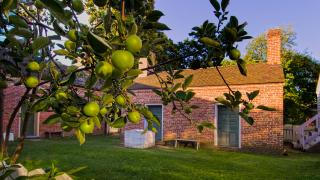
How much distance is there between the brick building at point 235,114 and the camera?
1852 cm

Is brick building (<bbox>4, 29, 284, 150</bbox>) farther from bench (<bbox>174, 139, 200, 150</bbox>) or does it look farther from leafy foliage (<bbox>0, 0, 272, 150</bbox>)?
leafy foliage (<bbox>0, 0, 272, 150</bbox>)

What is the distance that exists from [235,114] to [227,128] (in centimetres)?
224

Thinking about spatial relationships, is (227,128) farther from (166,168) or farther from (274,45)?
(166,168)

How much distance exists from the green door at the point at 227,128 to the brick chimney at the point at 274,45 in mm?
4415

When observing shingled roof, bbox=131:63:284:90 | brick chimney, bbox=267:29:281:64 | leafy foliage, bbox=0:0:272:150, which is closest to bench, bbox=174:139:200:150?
shingled roof, bbox=131:63:284:90

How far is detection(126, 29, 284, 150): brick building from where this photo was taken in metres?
18.5

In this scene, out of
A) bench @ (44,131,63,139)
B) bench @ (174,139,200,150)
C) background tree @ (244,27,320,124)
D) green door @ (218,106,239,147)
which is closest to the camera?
green door @ (218,106,239,147)

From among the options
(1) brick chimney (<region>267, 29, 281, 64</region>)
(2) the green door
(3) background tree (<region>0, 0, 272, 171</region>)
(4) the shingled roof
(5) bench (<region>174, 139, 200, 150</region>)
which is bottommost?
(5) bench (<region>174, 139, 200, 150</region>)

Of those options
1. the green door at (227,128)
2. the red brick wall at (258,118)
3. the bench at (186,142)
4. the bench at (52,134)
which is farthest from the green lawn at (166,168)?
the bench at (52,134)

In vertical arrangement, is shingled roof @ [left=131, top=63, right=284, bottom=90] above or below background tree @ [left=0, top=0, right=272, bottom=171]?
above

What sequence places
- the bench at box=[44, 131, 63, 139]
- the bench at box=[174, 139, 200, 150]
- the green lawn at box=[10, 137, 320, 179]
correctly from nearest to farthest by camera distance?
1. the green lawn at box=[10, 137, 320, 179]
2. the bench at box=[174, 139, 200, 150]
3. the bench at box=[44, 131, 63, 139]

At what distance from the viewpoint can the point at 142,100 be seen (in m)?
23.0

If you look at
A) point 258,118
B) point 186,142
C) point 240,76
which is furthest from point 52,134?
point 258,118

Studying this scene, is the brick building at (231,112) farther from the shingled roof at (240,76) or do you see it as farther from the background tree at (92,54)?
the background tree at (92,54)
